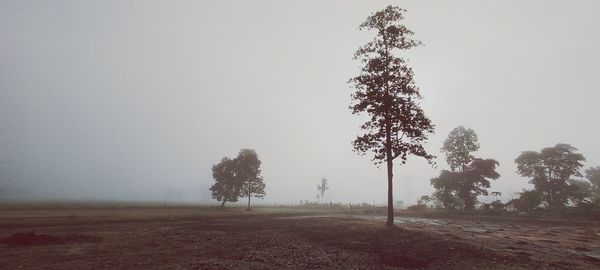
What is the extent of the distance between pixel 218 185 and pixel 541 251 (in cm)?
6408

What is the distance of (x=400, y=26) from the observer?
2917 centimetres

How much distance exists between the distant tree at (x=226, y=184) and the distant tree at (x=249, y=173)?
3.49ft

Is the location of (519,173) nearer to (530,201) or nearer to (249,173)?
(530,201)

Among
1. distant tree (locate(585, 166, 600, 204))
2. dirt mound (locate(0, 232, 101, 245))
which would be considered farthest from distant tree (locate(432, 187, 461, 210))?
dirt mound (locate(0, 232, 101, 245))

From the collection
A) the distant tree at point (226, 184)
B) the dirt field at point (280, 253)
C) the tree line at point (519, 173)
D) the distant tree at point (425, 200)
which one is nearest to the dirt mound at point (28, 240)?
the dirt field at point (280, 253)

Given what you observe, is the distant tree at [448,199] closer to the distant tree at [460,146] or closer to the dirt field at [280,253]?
the distant tree at [460,146]

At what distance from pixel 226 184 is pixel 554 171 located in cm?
6940

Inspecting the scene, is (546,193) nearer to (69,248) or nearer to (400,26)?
(400,26)

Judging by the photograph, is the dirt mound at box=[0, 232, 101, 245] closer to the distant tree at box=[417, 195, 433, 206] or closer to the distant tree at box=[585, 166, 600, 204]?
the distant tree at box=[417, 195, 433, 206]

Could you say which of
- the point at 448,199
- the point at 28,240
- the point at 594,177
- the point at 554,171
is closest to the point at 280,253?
the point at 28,240

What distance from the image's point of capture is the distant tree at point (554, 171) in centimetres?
5362

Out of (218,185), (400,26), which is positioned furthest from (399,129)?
(218,185)

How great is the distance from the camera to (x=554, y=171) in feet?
182

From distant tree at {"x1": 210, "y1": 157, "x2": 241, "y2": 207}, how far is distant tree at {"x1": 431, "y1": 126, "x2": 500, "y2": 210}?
46.2 meters
